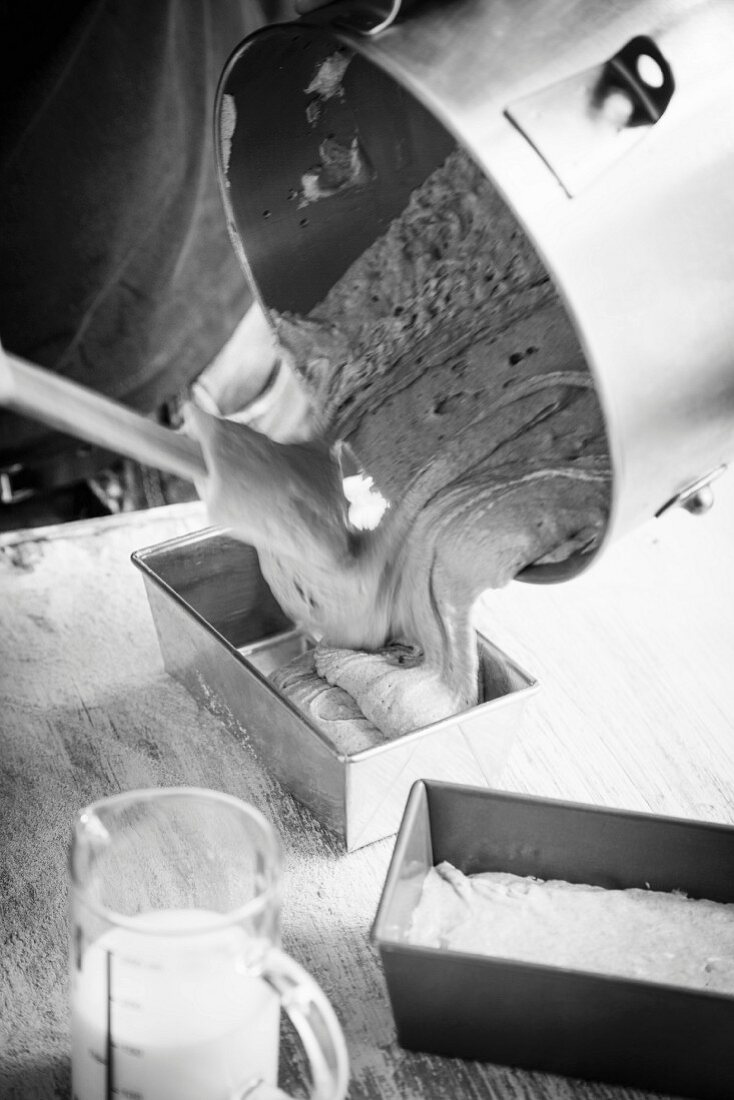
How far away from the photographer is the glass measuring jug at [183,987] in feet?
1.93

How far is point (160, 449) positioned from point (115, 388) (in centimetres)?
79

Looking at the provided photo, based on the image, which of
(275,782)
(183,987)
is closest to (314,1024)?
(183,987)

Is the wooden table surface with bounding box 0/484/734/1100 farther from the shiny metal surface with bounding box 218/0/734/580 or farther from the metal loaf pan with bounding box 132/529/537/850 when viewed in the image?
the shiny metal surface with bounding box 218/0/734/580

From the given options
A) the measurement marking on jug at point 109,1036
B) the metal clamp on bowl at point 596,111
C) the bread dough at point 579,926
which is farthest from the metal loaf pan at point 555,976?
the metal clamp on bowl at point 596,111

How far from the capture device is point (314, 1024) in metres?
0.60

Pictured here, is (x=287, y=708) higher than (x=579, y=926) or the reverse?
higher

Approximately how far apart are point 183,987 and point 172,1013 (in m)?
0.02

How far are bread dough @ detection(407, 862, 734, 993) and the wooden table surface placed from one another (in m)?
0.07

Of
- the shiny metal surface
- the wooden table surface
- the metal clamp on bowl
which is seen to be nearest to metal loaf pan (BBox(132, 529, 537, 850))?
the wooden table surface

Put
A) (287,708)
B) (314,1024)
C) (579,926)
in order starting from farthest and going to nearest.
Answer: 1. (287,708)
2. (579,926)
3. (314,1024)

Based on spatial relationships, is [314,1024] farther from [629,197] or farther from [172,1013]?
[629,197]

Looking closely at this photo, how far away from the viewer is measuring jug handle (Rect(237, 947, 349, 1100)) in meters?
0.58

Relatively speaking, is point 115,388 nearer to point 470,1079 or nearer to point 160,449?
point 160,449

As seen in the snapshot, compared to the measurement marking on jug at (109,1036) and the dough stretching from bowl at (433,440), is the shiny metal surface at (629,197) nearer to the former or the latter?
the dough stretching from bowl at (433,440)
